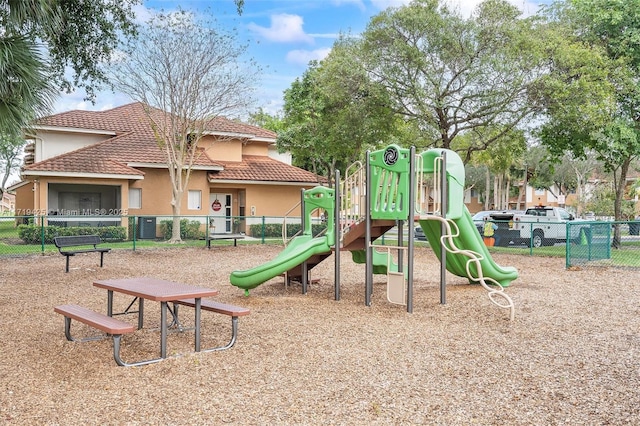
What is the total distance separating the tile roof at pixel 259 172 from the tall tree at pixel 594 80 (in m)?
12.3

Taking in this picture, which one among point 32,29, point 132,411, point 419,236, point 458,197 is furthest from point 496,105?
point 132,411

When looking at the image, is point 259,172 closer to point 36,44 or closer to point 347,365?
point 36,44

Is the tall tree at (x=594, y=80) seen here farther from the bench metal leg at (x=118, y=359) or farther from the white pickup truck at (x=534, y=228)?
the bench metal leg at (x=118, y=359)

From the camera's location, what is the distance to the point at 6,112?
9.54 meters

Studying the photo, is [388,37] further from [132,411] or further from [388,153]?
[132,411]

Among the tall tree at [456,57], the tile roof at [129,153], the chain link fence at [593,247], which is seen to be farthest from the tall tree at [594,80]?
the tile roof at [129,153]

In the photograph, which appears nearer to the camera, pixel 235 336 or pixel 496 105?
pixel 235 336

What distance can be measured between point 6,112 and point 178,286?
5382 millimetres

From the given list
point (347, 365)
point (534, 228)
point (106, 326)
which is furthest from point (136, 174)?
point (347, 365)

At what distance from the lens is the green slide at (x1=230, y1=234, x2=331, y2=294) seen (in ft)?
32.1

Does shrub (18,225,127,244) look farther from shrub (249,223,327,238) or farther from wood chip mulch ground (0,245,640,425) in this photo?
wood chip mulch ground (0,245,640,425)

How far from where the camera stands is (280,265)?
9797 mm

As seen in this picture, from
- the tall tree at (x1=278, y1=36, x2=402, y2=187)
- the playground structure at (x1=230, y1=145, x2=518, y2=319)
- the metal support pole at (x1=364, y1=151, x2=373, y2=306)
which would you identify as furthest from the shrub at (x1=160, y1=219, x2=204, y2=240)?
the metal support pole at (x1=364, y1=151, x2=373, y2=306)

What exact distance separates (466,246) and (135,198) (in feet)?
60.6
